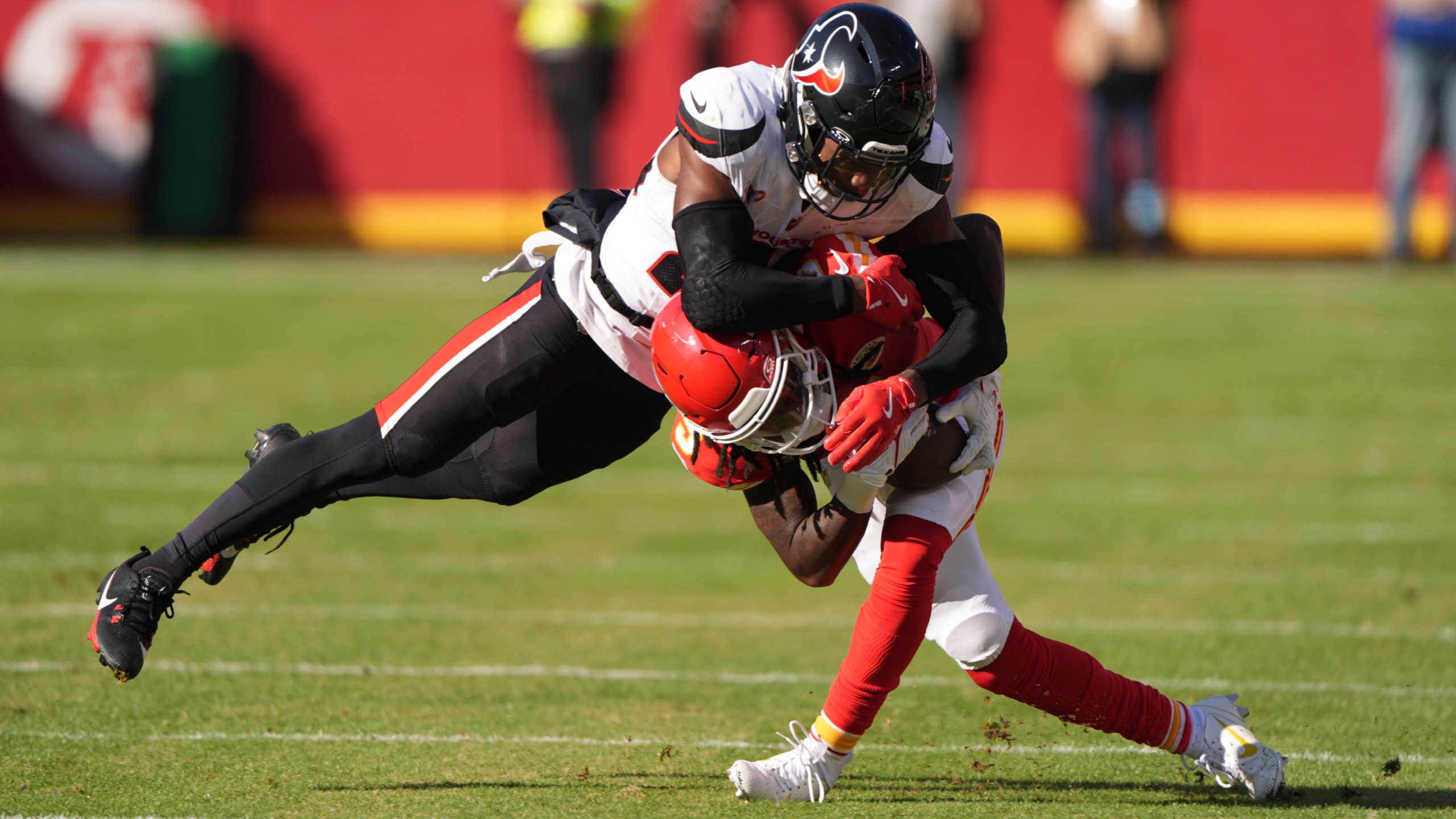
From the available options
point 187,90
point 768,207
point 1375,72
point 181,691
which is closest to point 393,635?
point 181,691

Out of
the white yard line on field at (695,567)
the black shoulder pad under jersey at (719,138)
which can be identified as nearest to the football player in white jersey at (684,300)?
the black shoulder pad under jersey at (719,138)

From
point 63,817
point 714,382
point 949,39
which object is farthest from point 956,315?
point 949,39

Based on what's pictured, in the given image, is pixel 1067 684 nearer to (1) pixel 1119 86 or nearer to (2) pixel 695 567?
(2) pixel 695 567

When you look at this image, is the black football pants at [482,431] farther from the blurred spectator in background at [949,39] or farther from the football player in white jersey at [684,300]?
the blurred spectator in background at [949,39]

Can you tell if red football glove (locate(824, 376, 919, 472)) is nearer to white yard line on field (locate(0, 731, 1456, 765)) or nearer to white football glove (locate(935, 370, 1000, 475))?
white football glove (locate(935, 370, 1000, 475))

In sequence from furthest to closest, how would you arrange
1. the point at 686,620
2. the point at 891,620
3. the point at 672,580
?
the point at 672,580 → the point at 686,620 → the point at 891,620

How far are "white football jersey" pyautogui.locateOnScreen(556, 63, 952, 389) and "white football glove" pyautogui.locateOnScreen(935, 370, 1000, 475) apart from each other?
1.35ft

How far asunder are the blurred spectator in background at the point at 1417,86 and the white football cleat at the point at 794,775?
9034 millimetres

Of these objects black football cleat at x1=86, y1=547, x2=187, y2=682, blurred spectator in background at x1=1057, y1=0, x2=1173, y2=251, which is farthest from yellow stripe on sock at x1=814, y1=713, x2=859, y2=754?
blurred spectator in background at x1=1057, y1=0, x2=1173, y2=251

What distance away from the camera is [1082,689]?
3.71 metres

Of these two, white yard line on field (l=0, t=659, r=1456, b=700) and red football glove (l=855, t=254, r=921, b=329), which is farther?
white yard line on field (l=0, t=659, r=1456, b=700)

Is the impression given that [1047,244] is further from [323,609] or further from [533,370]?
[533,370]

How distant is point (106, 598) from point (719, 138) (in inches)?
71.5

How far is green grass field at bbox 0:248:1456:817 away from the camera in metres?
3.93
